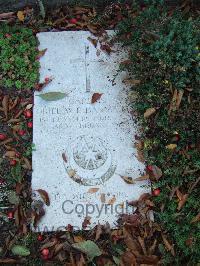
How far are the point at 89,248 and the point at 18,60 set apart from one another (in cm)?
188

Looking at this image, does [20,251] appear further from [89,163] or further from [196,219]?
[196,219]

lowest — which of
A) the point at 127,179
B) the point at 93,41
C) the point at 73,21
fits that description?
the point at 127,179

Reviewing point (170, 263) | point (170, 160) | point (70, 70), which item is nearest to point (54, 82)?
point (70, 70)

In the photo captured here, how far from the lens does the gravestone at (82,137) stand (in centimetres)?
380

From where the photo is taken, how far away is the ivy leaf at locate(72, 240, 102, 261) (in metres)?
3.61

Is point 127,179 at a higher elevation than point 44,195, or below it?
higher

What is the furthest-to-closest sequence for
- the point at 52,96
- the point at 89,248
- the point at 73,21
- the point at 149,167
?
the point at 73,21 < the point at 52,96 < the point at 149,167 < the point at 89,248

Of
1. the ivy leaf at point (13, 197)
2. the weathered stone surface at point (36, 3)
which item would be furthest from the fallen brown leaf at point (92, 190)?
the weathered stone surface at point (36, 3)

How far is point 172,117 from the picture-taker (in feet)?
12.6

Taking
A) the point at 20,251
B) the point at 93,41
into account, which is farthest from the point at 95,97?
the point at 20,251

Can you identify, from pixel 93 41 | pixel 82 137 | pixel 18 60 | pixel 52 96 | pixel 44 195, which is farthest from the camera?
pixel 93 41

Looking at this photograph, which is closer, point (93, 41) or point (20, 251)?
point (20, 251)

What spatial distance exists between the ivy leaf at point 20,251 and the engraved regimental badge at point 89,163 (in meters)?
0.72

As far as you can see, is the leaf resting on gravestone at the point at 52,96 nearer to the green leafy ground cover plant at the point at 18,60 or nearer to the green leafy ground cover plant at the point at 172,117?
the green leafy ground cover plant at the point at 18,60
